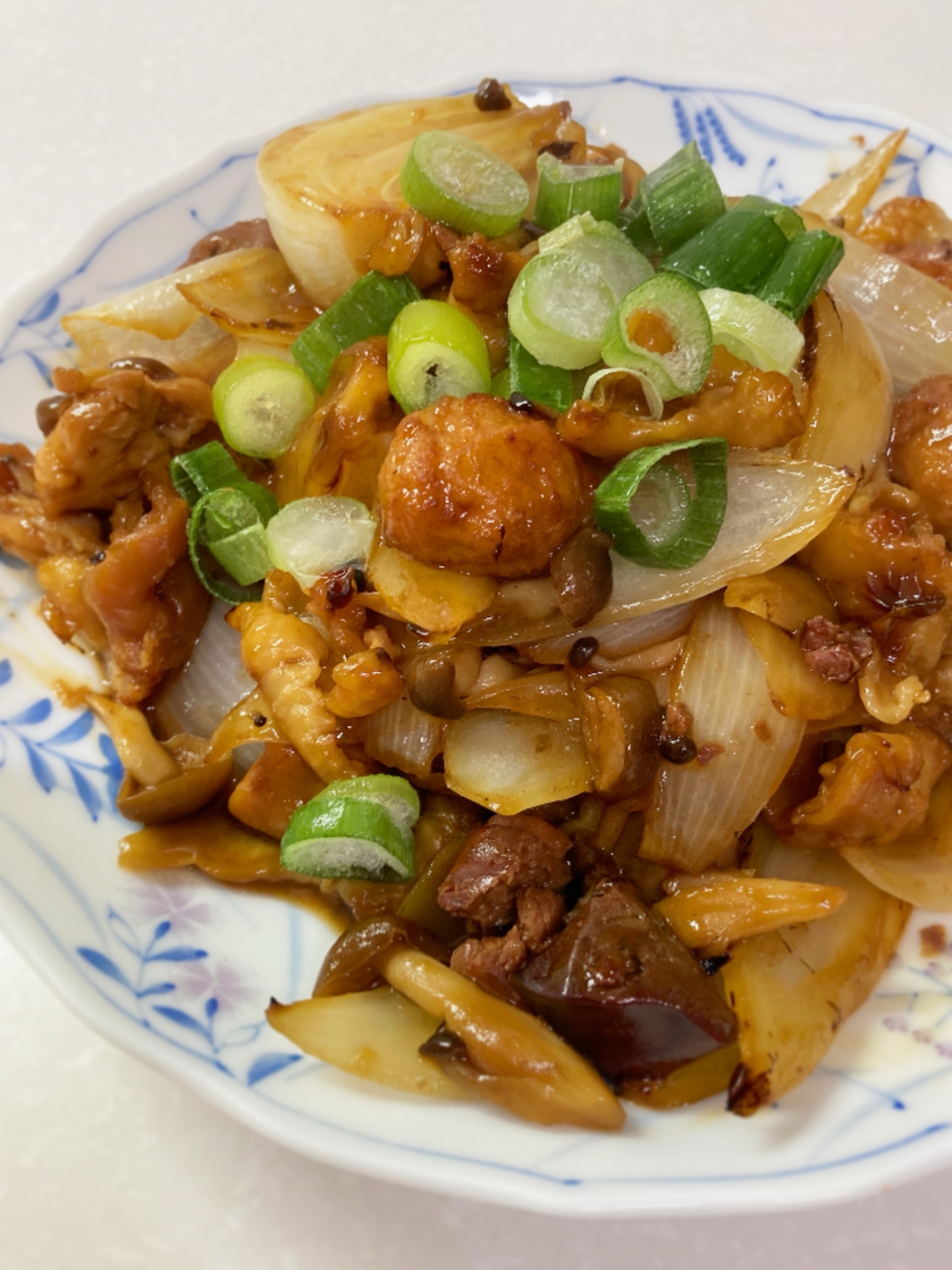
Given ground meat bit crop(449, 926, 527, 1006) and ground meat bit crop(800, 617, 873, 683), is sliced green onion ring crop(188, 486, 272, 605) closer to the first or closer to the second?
ground meat bit crop(449, 926, 527, 1006)

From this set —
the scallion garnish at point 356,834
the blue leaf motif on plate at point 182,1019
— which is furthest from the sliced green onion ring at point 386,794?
the blue leaf motif on plate at point 182,1019

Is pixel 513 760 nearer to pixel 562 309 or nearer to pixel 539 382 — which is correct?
pixel 539 382

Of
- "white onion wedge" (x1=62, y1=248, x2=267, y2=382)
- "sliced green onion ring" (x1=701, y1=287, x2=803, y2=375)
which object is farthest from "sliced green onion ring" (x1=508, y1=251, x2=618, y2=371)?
"white onion wedge" (x1=62, y1=248, x2=267, y2=382)

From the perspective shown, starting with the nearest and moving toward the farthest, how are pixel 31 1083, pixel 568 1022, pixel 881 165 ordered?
pixel 568 1022, pixel 31 1083, pixel 881 165

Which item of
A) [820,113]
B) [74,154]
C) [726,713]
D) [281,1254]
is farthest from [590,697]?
[74,154]

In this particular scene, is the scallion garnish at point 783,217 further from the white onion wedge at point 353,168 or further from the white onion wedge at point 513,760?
the white onion wedge at point 513,760

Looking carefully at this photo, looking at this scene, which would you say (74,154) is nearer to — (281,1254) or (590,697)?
(590,697)

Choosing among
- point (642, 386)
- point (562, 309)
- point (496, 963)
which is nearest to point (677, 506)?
point (642, 386)
